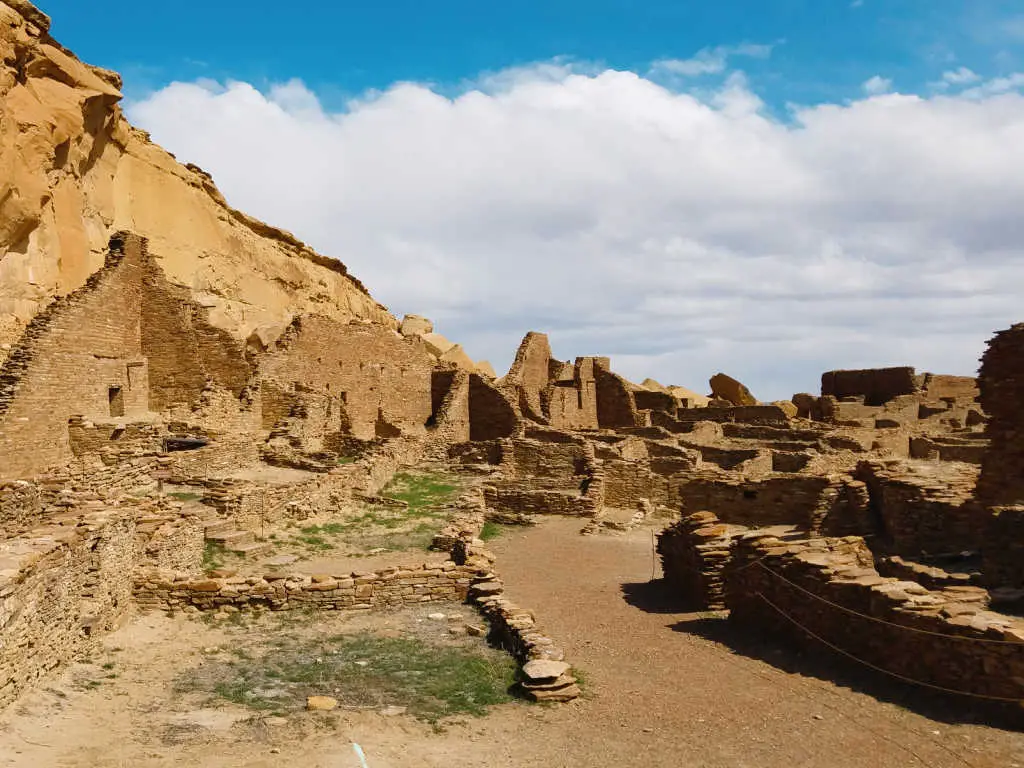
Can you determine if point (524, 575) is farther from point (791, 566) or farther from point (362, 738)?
point (362, 738)

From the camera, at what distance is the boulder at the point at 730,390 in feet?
173

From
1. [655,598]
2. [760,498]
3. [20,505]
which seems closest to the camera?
[20,505]

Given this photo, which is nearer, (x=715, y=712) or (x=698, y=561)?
(x=715, y=712)

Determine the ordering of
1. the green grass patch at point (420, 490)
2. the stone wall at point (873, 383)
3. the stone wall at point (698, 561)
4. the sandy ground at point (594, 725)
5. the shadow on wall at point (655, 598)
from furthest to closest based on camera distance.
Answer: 1. the stone wall at point (873, 383)
2. the green grass patch at point (420, 490)
3. the shadow on wall at point (655, 598)
4. the stone wall at point (698, 561)
5. the sandy ground at point (594, 725)

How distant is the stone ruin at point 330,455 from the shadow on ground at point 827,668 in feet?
0.49

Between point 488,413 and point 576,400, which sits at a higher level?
point 576,400

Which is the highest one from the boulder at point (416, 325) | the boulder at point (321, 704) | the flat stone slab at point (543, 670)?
the boulder at point (416, 325)

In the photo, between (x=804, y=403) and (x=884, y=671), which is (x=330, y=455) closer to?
(x=884, y=671)

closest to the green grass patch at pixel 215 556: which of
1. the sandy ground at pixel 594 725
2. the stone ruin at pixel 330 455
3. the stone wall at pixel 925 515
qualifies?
the stone ruin at pixel 330 455

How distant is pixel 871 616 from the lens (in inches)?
328

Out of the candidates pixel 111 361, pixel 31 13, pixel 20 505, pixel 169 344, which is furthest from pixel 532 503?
pixel 31 13

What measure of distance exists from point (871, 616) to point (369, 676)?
5115 millimetres

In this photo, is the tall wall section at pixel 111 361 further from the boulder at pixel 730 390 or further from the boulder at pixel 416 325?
the boulder at pixel 730 390

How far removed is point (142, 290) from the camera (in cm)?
2289
